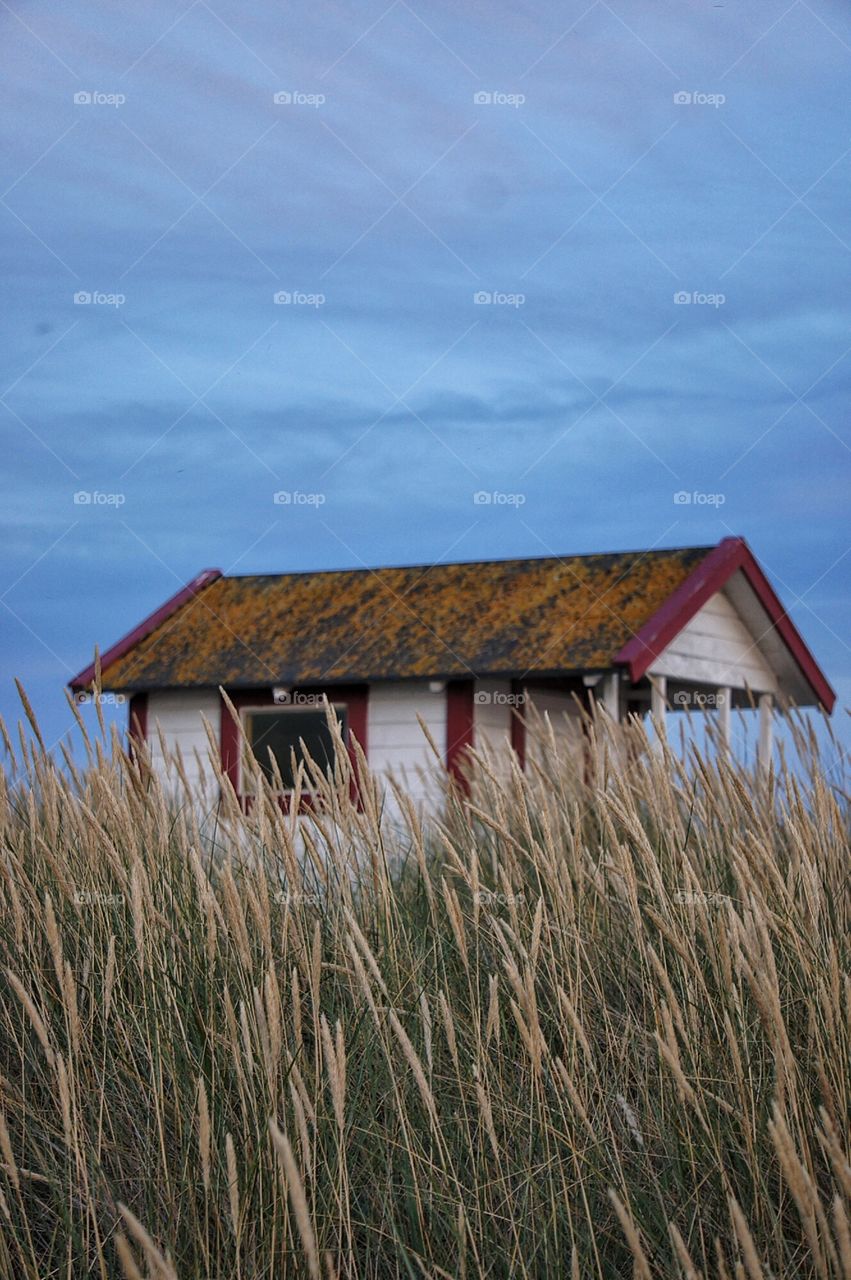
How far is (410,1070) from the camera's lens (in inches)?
124

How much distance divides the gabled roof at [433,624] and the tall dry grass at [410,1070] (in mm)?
10508

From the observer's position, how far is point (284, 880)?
449cm

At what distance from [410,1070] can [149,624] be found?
50.7ft

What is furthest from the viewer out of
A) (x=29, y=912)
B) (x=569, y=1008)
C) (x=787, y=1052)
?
(x=29, y=912)

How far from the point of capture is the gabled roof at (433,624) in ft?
48.6

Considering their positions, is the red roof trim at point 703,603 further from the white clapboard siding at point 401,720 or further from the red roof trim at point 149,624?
the red roof trim at point 149,624

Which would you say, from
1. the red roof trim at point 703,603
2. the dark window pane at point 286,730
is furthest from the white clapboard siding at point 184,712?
the red roof trim at point 703,603

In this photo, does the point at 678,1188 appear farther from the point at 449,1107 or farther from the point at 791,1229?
the point at 449,1107

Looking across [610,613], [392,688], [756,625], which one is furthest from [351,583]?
[756,625]

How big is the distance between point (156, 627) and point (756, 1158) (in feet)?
53.0

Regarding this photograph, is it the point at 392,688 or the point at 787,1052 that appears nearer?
the point at 787,1052

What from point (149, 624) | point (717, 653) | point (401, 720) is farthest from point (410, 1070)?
point (149, 624)

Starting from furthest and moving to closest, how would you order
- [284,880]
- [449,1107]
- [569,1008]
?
[284,880]
[449,1107]
[569,1008]

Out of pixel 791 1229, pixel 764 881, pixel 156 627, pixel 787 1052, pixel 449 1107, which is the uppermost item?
pixel 156 627
